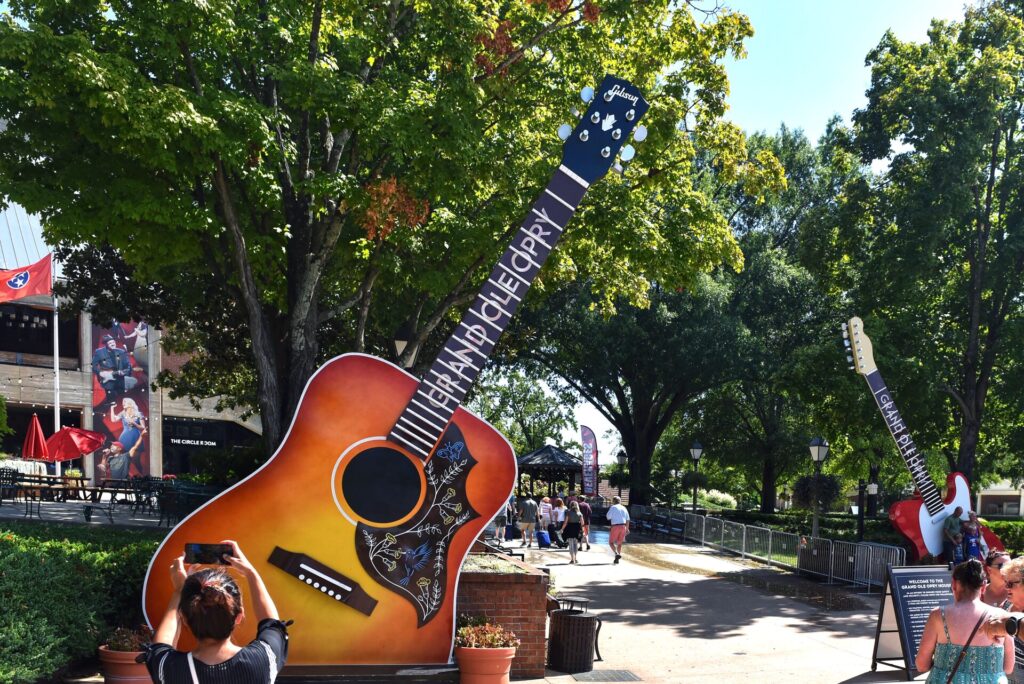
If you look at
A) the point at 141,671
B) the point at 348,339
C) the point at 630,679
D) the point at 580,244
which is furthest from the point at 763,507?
the point at 141,671

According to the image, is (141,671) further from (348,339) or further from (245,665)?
(348,339)

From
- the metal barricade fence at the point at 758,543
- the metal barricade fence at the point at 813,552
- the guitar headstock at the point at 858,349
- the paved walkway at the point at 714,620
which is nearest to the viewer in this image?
the paved walkway at the point at 714,620

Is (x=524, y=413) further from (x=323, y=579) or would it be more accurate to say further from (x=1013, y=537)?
(x=323, y=579)

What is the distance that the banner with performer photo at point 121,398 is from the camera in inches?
1725

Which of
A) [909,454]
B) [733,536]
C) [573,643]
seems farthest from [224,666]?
[733,536]

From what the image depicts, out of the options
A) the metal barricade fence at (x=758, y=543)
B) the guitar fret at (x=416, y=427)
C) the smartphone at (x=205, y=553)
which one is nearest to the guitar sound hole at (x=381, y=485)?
the guitar fret at (x=416, y=427)

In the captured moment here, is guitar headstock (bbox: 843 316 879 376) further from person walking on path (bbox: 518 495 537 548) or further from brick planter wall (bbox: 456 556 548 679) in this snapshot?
brick planter wall (bbox: 456 556 548 679)

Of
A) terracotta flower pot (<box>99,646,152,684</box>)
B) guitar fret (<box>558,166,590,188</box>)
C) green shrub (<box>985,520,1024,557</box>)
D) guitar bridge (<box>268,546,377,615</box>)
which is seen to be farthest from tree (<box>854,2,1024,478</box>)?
terracotta flower pot (<box>99,646,152,684</box>)

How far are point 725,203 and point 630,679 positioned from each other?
28.8 m

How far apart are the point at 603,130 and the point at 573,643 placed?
19.1 feet

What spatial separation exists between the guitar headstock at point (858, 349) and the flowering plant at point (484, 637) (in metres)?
11.4

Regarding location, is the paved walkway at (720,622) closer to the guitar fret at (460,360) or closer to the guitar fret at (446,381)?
the guitar fret at (446,381)

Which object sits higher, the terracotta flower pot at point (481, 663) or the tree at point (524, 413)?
the tree at point (524, 413)

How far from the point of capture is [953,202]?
874 inches
